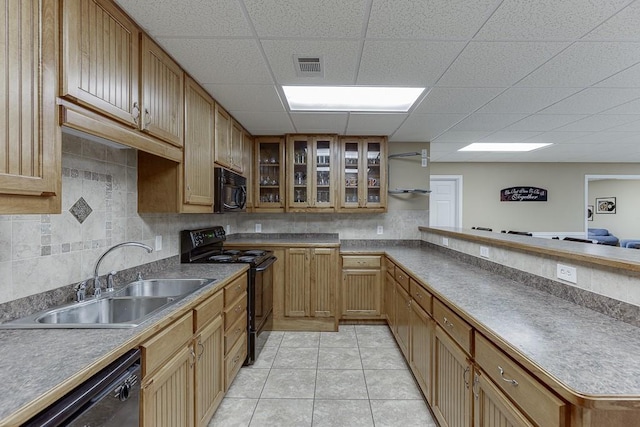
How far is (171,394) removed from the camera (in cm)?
138

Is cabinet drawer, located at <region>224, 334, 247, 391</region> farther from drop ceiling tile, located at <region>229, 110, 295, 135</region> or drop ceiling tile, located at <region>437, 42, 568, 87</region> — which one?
drop ceiling tile, located at <region>437, 42, 568, 87</region>

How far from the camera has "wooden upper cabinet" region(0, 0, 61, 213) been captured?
2.93ft

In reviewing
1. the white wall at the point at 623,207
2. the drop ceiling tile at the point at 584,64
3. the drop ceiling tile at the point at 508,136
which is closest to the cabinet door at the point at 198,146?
the drop ceiling tile at the point at 584,64

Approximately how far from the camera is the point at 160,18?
1521 millimetres

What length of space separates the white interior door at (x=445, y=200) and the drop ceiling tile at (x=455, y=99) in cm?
343

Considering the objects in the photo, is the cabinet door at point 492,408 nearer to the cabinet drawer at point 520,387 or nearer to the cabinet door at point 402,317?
the cabinet drawer at point 520,387

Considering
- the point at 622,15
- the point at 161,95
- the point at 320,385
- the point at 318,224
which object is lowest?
the point at 320,385

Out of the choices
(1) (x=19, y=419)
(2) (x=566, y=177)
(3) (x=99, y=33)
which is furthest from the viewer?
(2) (x=566, y=177)

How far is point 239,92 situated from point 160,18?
0.93 meters

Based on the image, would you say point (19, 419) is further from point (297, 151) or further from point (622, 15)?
point (297, 151)

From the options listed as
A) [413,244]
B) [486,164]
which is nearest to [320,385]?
[413,244]

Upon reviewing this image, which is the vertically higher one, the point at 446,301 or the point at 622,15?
the point at 622,15

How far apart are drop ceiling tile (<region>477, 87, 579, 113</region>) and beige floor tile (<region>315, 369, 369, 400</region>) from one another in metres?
2.59

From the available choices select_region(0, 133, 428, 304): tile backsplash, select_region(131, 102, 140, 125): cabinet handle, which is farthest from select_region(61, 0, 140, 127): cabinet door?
select_region(0, 133, 428, 304): tile backsplash
